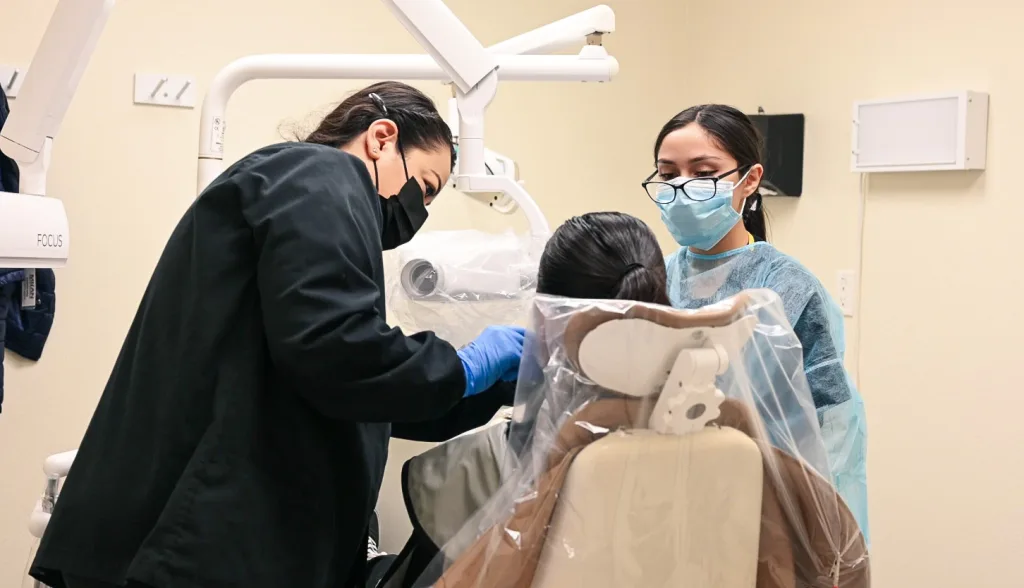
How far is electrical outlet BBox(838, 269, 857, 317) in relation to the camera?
8.39 feet

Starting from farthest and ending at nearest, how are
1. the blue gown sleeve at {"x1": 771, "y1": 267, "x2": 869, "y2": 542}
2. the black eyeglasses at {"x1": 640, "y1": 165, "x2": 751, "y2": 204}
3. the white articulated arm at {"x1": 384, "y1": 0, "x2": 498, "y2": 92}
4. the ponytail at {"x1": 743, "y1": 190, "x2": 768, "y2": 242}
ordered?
the ponytail at {"x1": 743, "y1": 190, "x2": 768, "y2": 242}, the black eyeglasses at {"x1": 640, "y1": 165, "x2": 751, "y2": 204}, the blue gown sleeve at {"x1": 771, "y1": 267, "x2": 869, "y2": 542}, the white articulated arm at {"x1": 384, "y1": 0, "x2": 498, "y2": 92}

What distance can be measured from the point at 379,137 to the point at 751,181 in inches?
26.8

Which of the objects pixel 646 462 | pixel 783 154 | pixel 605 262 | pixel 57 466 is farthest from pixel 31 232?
pixel 783 154

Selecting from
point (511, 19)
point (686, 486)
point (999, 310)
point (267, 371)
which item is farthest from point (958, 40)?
point (267, 371)

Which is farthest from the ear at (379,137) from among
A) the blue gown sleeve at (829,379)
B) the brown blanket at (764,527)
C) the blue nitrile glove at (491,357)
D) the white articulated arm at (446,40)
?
the blue gown sleeve at (829,379)

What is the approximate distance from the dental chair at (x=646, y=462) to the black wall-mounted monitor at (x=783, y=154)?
5.85 feet

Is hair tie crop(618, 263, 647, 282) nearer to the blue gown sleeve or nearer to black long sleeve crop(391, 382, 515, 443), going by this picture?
black long sleeve crop(391, 382, 515, 443)

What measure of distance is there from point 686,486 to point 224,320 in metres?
0.56

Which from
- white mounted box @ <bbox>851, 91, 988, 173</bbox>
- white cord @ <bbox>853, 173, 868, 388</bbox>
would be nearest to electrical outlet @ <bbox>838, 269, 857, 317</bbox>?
white cord @ <bbox>853, 173, 868, 388</bbox>

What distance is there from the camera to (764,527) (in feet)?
3.47

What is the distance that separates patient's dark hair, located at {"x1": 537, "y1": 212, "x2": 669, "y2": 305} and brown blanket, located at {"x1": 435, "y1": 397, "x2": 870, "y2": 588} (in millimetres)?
130

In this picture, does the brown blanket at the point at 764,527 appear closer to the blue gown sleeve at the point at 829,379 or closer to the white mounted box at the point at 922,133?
the blue gown sleeve at the point at 829,379

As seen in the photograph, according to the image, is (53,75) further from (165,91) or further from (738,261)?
(738,261)

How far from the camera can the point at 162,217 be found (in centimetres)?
250
